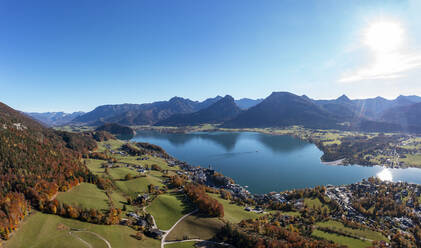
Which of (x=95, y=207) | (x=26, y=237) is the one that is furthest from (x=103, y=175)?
(x=26, y=237)

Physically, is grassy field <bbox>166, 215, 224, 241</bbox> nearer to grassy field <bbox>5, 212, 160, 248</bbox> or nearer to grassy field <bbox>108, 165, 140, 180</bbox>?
grassy field <bbox>5, 212, 160, 248</bbox>

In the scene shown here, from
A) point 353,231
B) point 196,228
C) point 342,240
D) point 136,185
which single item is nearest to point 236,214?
point 196,228

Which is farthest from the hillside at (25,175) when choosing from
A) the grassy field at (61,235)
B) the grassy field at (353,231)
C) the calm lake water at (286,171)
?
the grassy field at (353,231)

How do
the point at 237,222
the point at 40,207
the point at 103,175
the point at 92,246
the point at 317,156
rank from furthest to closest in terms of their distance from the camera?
the point at 317,156, the point at 103,175, the point at 237,222, the point at 40,207, the point at 92,246

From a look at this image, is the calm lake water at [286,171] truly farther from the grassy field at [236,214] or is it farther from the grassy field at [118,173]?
the grassy field at [118,173]

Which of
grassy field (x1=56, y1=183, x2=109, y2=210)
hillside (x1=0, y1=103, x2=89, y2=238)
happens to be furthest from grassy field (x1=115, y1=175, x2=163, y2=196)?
hillside (x1=0, y1=103, x2=89, y2=238)

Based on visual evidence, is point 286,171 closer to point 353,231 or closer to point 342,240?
point 353,231

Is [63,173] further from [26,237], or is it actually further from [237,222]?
[237,222]
